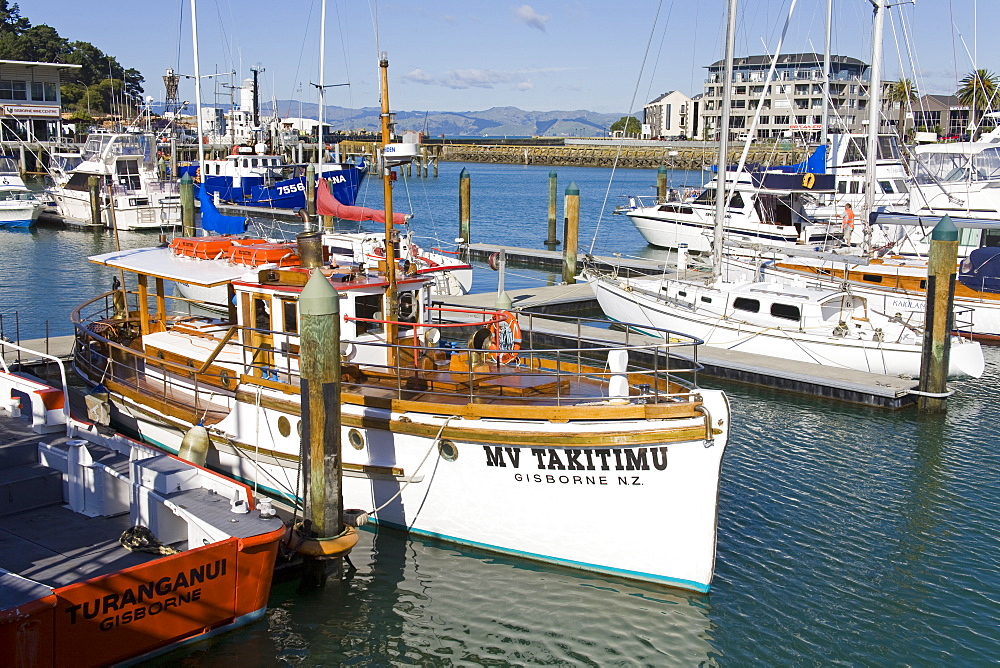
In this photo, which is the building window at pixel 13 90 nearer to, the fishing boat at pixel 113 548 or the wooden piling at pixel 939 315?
the fishing boat at pixel 113 548

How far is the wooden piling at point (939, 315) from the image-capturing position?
20500 millimetres

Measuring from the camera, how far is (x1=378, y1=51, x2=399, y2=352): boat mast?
13445 mm

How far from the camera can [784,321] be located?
23766 mm

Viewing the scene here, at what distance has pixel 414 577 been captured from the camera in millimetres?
12523

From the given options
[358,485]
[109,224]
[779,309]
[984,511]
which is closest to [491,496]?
[358,485]

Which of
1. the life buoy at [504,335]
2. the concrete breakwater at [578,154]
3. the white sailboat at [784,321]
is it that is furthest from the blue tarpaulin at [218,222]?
the concrete breakwater at [578,154]

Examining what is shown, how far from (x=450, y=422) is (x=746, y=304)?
47.1ft

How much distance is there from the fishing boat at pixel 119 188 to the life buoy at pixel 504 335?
38844 millimetres

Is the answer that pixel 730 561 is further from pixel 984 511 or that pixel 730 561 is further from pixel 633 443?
pixel 984 511

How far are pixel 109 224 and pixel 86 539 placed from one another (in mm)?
46196

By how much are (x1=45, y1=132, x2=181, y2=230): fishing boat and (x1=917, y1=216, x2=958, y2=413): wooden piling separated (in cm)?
3990

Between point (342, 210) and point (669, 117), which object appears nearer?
point (342, 210)

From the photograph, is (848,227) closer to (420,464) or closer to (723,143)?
(723,143)

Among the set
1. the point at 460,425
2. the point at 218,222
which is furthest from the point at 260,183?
the point at 460,425
